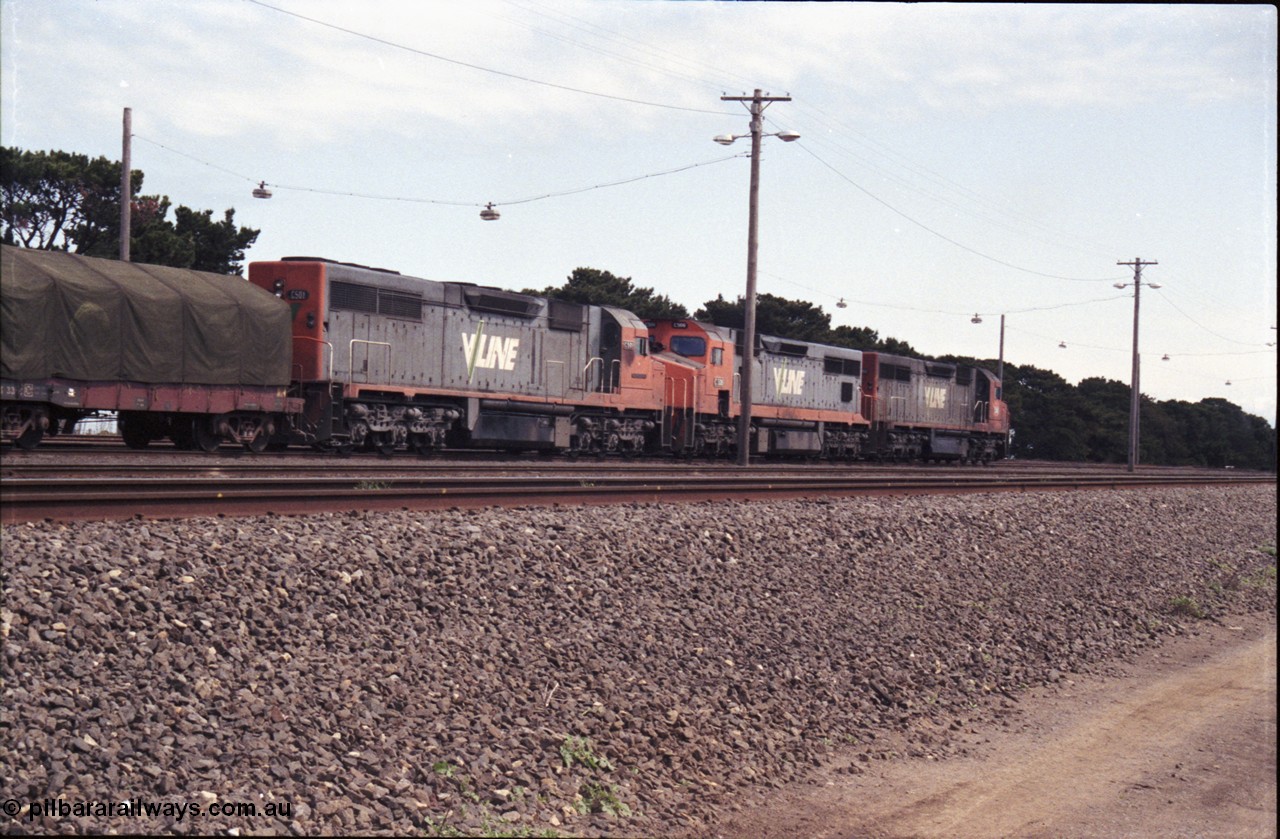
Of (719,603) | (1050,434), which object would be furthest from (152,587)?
(1050,434)

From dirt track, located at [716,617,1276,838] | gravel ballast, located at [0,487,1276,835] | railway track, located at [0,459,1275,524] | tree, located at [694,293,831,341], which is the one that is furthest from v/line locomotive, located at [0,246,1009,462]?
tree, located at [694,293,831,341]

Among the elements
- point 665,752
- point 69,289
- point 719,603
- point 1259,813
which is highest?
point 69,289

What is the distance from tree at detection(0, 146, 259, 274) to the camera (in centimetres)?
2745

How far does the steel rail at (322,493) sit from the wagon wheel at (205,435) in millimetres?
5572

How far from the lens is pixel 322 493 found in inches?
424

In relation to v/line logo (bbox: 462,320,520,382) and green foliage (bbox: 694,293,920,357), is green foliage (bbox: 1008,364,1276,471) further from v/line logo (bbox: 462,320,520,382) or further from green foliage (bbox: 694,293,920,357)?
v/line logo (bbox: 462,320,520,382)

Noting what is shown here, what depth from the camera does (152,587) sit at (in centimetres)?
715

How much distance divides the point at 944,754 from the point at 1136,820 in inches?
60.5

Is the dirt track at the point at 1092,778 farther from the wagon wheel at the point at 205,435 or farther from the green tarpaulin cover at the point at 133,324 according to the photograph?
the wagon wheel at the point at 205,435

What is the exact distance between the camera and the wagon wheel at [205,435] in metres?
18.4

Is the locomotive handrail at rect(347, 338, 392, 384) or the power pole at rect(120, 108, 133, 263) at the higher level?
the power pole at rect(120, 108, 133, 263)

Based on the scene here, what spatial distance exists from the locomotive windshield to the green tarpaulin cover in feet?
41.7

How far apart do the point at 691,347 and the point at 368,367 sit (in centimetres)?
1102

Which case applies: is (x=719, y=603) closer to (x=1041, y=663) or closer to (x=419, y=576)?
(x=419, y=576)
